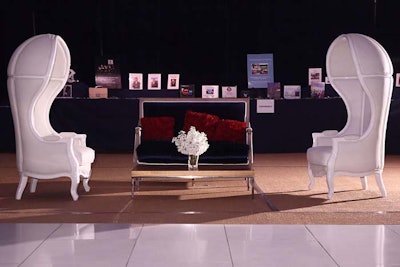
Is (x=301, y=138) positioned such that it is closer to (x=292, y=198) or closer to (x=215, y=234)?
(x=292, y=198)

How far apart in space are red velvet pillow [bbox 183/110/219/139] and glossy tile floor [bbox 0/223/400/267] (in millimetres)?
2671

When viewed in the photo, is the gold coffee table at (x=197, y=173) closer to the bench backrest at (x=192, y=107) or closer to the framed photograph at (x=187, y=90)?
the bench backrest at (x=192, y=107)

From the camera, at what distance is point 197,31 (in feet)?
Answer: 38.7

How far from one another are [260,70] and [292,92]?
0.74 metres

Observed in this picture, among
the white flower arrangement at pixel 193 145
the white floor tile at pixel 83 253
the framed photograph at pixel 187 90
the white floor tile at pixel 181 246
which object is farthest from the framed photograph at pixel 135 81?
the white floor tile at pixel 83 253

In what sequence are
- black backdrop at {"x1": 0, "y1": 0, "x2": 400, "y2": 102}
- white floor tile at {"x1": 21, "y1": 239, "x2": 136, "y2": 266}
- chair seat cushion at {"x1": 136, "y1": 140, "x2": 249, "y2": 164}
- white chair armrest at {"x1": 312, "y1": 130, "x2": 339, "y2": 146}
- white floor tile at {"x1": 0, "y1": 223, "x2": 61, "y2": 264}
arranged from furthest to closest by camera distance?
black backdrop at {"x1": 0, "y1": 0, "x2": 400, "y2": 102} → white chair armrest at {"x1": 312, "y1": 130, "x2": 339, "y2": 146} → chair seat cushion at {"x1": 136, "y1": 140, "x2": 249, "y2": 164} → white floor tile at {"x1": 0, "y1": 223, "x2": 61, "y2": 264} → white floor tile at {"x1": 21, "y1": 239, "x2": 136, "y2": 266}

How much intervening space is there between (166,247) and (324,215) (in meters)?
1.80

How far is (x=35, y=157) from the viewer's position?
6.48m

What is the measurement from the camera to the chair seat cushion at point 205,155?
709 centimetres

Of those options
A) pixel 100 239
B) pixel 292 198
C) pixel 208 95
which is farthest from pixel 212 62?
pixel 100 239

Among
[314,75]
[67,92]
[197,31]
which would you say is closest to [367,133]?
[314,75]

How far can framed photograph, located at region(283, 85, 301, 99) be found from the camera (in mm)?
11148

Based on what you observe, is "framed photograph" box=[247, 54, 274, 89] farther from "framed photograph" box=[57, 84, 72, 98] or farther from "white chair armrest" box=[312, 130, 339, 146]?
"white chair armrest" box=[312, 130, 339, 146]

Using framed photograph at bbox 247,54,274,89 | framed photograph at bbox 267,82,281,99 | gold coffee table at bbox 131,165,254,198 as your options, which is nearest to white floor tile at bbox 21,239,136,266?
gold coffee table at bbox 131,165,254,198
